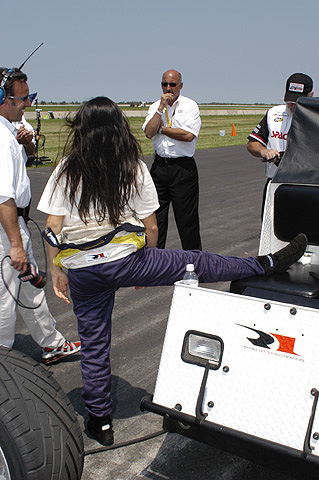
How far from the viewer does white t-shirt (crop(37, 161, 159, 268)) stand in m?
3.10

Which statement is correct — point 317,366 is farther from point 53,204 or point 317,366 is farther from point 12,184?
point 12,184

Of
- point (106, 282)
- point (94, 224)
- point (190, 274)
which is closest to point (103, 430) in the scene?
point (106, 282)

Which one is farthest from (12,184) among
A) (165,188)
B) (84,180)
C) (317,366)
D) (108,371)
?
(165,188)

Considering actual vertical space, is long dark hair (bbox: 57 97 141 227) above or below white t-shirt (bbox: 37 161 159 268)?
above

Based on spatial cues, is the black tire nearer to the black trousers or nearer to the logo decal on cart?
the logo decal on cart

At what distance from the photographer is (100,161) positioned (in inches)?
121

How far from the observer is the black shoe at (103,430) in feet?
10.8

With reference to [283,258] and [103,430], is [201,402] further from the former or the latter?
[283,258]

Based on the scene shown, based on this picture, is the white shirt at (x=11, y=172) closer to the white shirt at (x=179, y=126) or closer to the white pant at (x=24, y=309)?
the white pant at (x=24, y=309)

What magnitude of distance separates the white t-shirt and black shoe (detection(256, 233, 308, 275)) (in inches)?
32.2

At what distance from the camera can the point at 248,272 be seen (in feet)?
11.2

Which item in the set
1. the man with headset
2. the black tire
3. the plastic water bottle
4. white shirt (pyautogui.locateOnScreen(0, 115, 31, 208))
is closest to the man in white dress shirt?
the man with headset

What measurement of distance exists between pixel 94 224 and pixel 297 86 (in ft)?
9.69

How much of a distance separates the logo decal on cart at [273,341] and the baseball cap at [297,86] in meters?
3.22
